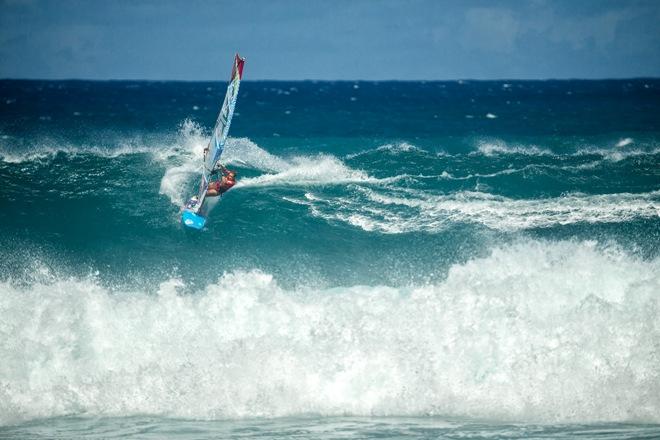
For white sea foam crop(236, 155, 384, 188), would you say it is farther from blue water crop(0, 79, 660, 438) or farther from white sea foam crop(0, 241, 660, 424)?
white sea foam crop(0, 241, 660, 424)

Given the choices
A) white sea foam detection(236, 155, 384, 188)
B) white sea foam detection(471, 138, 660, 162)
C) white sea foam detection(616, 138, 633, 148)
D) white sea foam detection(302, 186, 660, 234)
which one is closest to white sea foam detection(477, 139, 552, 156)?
white sea foam detection(471, 138, 660, 162)

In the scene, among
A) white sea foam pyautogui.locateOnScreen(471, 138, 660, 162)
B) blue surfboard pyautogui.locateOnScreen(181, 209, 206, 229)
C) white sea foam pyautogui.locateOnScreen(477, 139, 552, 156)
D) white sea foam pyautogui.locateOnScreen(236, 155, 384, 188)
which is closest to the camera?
blue surfboard pyautogui.locateOnScreen(181, 209, 206, 229)

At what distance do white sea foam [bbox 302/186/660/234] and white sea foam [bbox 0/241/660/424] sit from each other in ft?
12.9

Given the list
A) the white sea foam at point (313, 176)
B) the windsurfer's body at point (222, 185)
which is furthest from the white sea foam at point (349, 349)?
the white sea foam at point (313, 176)

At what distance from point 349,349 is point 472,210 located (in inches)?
308

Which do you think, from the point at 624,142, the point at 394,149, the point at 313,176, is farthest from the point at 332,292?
the point at 624,142

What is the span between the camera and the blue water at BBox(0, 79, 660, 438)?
1096 cm

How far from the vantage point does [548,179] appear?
21062 mm

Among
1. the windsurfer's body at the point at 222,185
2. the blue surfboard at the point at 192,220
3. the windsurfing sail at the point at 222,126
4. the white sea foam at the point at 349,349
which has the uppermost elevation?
the windsurfing sail at the point at 222,126

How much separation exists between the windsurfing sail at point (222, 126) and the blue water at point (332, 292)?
4.47ft

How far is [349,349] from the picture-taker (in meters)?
12.0

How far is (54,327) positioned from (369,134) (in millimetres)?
32672

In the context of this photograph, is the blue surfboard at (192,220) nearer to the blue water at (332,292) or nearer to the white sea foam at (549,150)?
the blue water at (332,292)

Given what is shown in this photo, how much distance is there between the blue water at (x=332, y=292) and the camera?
11.0 metres
